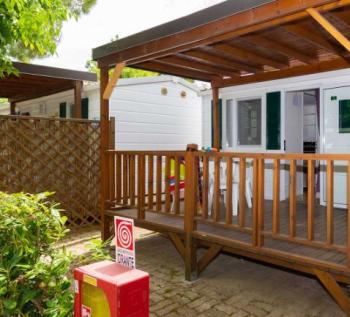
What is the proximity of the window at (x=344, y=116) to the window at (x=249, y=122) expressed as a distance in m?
1.51

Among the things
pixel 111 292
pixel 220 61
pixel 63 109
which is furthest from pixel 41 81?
pixel 111 292

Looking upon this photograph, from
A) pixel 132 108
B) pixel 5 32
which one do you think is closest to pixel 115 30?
pixel 132 108

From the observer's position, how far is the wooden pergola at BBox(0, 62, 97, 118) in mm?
7109

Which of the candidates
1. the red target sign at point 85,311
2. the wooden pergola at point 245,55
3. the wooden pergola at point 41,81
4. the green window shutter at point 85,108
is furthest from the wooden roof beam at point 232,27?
the green window shutter at point 85,108

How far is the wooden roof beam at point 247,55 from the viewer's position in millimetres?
4670

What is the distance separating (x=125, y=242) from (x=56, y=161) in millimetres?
4508

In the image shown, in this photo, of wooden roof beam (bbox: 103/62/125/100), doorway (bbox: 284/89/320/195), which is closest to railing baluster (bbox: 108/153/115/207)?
wooden roof beam (bbox: 103/62/125/100)

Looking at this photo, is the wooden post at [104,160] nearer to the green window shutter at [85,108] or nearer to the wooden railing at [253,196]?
the wooden railing at [253,196]

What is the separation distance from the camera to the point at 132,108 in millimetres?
8156

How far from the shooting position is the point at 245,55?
197 inches

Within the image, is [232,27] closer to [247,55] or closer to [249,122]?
[247,55]

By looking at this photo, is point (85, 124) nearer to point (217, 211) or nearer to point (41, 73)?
point (41, 73)

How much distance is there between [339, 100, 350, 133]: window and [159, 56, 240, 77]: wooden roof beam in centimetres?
181

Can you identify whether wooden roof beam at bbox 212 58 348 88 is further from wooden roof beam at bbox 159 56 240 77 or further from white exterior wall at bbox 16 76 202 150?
white exterior wall at bbox 16 76 202 150
